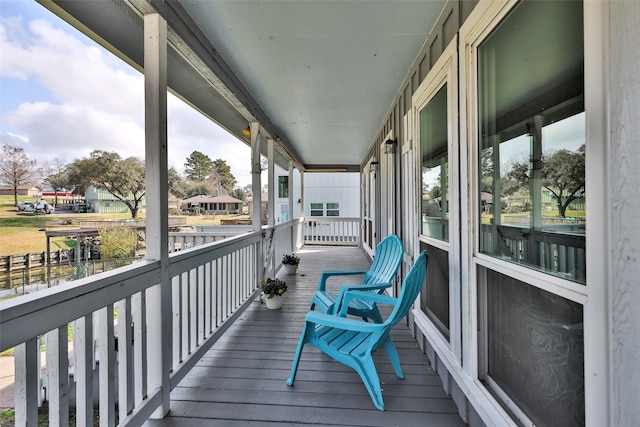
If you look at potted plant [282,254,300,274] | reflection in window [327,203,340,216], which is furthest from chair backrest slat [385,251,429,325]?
reflection in window [327,203,340,216]

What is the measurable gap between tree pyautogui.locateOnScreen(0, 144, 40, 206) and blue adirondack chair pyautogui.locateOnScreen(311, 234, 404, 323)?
1.87 m

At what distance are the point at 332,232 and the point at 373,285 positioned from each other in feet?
23.5

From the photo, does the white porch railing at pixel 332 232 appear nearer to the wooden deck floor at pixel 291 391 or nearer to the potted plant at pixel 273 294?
the potted plant at pixel 273 294

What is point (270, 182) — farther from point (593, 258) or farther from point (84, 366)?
point (593, 258)

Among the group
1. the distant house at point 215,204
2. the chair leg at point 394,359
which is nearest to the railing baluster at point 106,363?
the distant house at point 215,204

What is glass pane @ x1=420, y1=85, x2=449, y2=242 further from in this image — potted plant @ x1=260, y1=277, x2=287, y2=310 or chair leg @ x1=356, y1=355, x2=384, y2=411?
potted plant @ x1=260, y1=277, x2=287, y2=310

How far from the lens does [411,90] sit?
2.81 meters

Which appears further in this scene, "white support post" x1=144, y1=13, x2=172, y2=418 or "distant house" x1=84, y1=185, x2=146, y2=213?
"white support post" x1=144, y1=13, x2=172, y2=418

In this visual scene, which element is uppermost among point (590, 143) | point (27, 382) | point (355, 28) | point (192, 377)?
point (355, 28)

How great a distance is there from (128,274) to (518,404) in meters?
1.94

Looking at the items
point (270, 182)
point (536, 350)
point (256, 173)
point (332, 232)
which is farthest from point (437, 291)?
point (332, 232)

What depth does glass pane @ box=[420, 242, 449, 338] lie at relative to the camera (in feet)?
6.72

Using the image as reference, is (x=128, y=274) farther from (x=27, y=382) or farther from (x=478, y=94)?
(x=478, y=94)

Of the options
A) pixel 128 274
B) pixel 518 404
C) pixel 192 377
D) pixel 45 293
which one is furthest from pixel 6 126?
pixel 518 404
